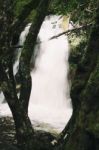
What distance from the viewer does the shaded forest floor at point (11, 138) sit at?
12672mm

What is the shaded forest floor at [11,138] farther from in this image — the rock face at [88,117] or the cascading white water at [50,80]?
the cascading white water at [50,80]

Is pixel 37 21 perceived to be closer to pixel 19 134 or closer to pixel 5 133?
pixel 19 134

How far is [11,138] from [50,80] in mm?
12220

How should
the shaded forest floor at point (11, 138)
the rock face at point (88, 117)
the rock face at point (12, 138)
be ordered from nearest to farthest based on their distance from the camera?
the rock face at point (88, 117), the rock face at point (12, 138), the shaded forest floor at point (11, 138)

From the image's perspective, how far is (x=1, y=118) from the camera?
69.9 ft

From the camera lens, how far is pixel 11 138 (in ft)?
53.9

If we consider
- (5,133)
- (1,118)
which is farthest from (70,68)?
(5,133)

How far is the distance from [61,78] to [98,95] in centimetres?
1829

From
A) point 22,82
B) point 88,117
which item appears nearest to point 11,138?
point 22,82

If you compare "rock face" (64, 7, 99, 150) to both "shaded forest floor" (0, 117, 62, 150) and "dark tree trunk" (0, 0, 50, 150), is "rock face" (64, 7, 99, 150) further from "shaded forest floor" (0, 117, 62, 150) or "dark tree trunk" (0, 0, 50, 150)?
"shaded forest floor" (0, 117, 62, 150)

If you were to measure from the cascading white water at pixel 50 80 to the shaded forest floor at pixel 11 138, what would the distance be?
274 centimetres

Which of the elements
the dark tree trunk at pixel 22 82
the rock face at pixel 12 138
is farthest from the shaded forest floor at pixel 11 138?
the dark tree trunk at pixel 22 82

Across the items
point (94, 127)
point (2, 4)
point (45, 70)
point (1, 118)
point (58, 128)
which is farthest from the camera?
point (45, 70)

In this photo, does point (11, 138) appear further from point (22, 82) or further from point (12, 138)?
point (22, 82)
